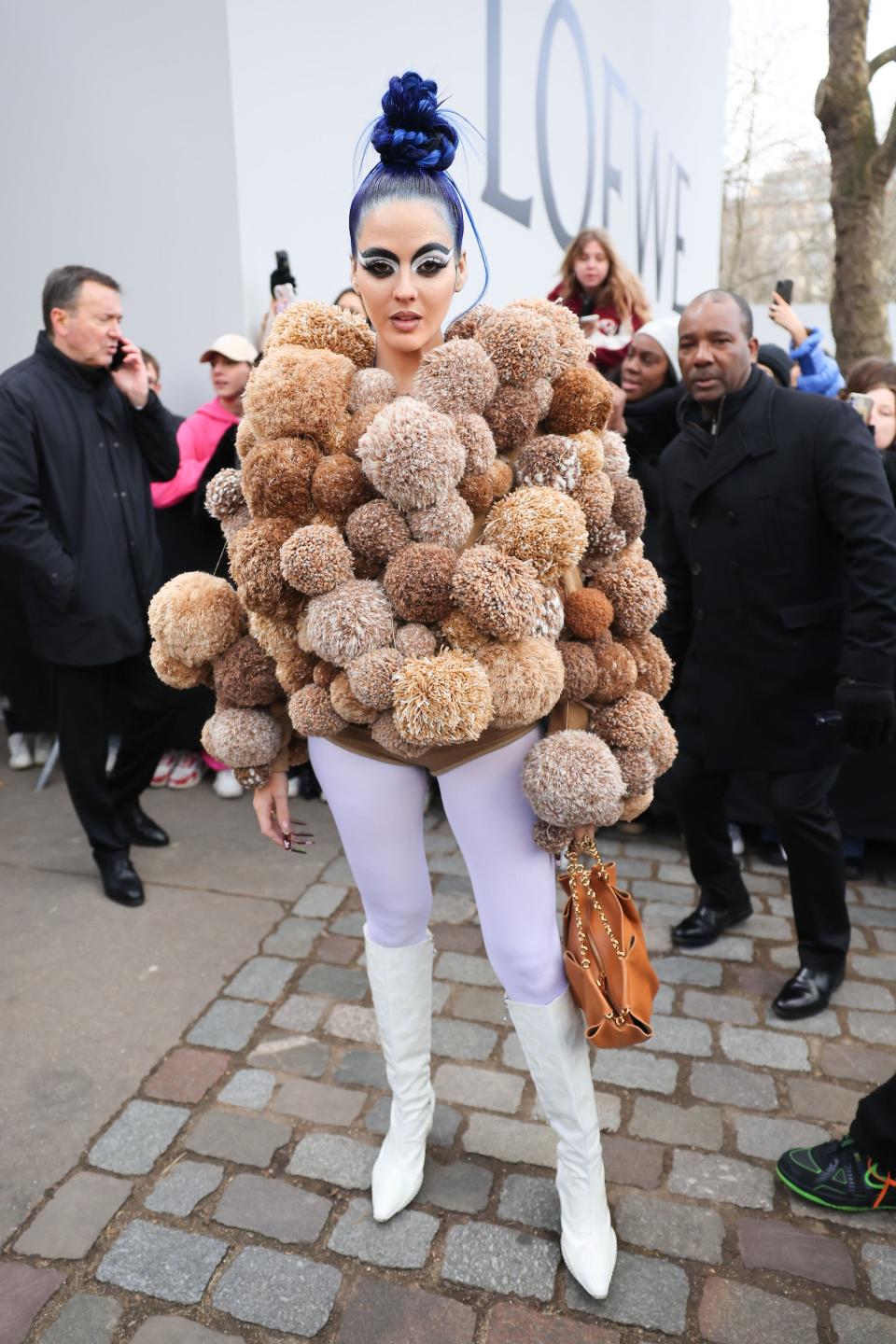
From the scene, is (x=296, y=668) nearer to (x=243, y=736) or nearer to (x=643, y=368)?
(x=243, y=736)

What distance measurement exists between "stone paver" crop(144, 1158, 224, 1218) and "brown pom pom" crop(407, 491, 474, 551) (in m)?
1.59

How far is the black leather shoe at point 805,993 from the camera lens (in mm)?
2834

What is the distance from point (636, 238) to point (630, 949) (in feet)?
35.7

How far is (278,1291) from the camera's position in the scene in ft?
6.43

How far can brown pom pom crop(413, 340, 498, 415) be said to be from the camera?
168 cm

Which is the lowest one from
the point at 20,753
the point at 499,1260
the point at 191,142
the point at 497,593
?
the point at 499,1260

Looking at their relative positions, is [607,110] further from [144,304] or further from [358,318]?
[358,318]

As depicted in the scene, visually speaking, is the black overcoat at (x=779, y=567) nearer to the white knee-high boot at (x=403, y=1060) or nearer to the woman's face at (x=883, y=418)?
the woman's face at (x=883, y=418)

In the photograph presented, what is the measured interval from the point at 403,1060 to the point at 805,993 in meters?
1.33

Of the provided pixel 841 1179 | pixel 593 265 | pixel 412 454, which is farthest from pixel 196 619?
pixel 593 265

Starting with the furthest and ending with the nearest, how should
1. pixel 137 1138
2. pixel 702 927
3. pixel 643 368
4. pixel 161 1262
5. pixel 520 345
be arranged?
pixel 643 368 → pixel 702 927 → pixel 137 1138 → pixel 161 1262 → pixel 520 345

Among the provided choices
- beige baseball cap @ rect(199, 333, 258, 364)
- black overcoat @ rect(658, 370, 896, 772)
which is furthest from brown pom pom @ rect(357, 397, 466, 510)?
beige baseball cap @ rect(199, 333, 258, 364)

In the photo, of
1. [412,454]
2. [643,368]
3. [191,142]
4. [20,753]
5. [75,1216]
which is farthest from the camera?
[20,753]

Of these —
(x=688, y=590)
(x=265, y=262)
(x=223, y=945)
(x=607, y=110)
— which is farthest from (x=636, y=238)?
(x=223, y=945)
